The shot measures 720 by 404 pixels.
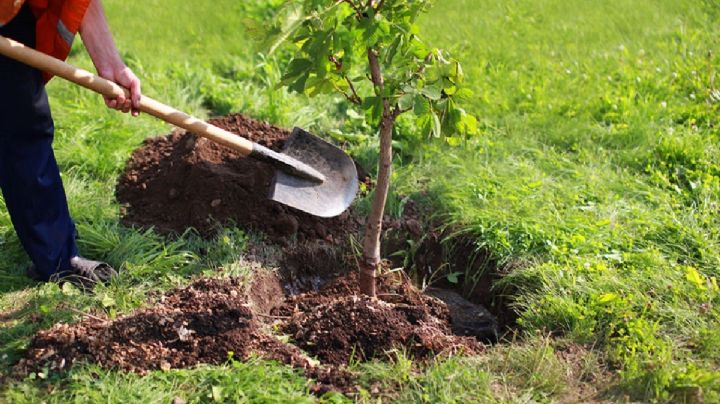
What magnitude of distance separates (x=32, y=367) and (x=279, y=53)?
3.47m

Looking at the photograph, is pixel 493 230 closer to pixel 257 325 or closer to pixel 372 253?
pixel 372 253

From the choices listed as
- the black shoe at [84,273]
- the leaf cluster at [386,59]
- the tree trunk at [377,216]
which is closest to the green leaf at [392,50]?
the leaf cluster at [386,59]

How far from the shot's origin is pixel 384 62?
3471 mm

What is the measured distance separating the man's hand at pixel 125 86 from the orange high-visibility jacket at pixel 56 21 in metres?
0.22

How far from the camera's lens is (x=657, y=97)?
5.76 metres

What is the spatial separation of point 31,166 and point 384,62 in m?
1.66

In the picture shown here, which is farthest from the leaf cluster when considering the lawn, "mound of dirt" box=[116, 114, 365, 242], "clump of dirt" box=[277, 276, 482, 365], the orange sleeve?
the orange sleeve

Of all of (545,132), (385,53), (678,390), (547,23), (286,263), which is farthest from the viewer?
(547,23)

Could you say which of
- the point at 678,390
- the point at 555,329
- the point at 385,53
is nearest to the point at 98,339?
the point at 385,53

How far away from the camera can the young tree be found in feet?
11.0

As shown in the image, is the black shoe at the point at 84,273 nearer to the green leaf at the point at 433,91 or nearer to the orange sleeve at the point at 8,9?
the orange sleeve at the point at 8,9

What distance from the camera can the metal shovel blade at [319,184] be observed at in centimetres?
421

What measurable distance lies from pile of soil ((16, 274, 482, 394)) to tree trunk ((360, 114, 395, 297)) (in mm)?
100

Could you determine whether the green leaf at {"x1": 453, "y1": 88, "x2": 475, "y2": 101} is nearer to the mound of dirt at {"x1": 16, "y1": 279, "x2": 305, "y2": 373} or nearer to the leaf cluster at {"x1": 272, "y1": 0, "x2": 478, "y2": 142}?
the leaf cluster at {"x1": 272, "y1": 0, "x2": 478, "y2": 142}
